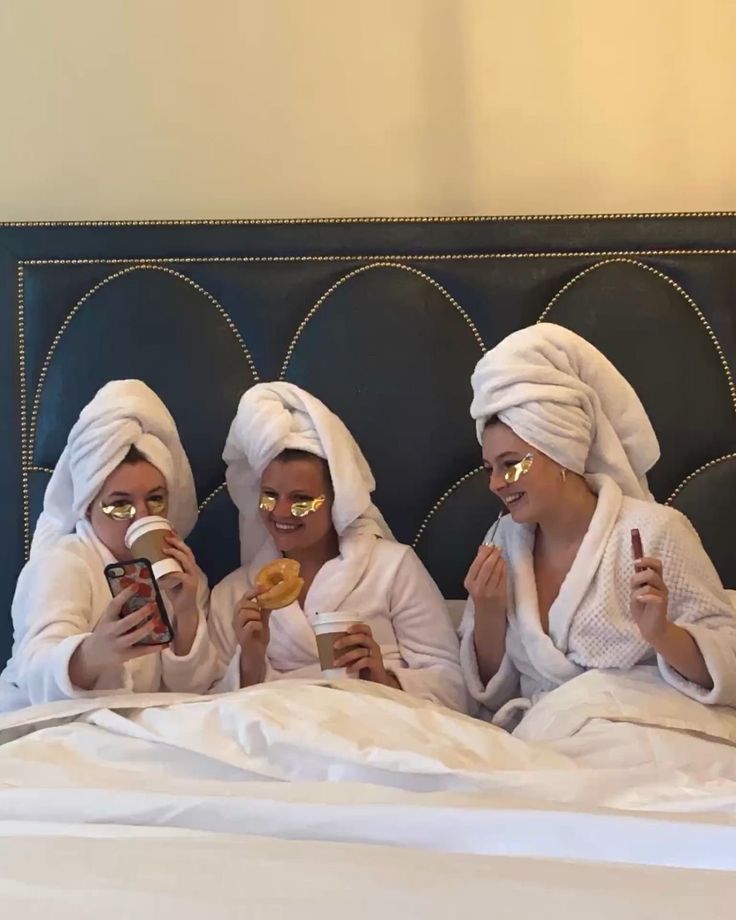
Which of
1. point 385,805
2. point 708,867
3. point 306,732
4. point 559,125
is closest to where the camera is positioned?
point 708,867

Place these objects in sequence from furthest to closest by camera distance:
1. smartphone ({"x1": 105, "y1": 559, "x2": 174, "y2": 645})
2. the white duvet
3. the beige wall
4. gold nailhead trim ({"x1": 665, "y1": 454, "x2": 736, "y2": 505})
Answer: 1. the beige wall
2. gold nailhead trim ({"x1": 665, "y1": 454, "x2": 736, "y2": 505})
3. smartphone ({"x1": 105, "y1": 559, "x2": 174, "y2": 645})
4. the white duvet

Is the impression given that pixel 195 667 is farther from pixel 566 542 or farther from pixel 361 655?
pixel 566 542

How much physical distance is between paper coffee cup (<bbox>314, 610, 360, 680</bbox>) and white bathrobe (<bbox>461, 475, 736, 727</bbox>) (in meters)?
0.28

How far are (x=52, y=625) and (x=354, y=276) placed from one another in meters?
0.88

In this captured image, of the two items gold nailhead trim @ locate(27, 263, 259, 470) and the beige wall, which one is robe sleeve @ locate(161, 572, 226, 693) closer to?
gold nailhead trim @ locate(27, 263, 259, 470)

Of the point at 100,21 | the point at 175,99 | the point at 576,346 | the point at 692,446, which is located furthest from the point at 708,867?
the point at 100,21

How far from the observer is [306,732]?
1295mm

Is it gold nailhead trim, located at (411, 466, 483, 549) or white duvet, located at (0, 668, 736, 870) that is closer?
white duvet, located at (0, 668, 736, 870)

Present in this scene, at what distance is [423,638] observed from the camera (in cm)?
182

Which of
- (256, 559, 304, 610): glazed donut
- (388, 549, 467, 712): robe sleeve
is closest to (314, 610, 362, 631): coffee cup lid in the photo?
(256, 559, 304, 610): glazed donut

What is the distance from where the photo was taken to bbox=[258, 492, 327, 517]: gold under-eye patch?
180cm

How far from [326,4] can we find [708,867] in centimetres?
187

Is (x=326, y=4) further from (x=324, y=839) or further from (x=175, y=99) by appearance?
(x=324, y=839)

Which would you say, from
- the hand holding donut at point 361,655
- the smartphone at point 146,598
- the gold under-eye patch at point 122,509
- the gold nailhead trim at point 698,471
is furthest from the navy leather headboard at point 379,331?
the smartphone at point 146,598
